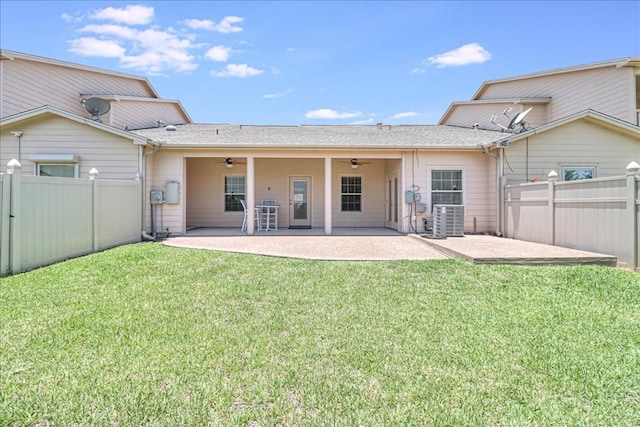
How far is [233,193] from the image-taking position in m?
13.6

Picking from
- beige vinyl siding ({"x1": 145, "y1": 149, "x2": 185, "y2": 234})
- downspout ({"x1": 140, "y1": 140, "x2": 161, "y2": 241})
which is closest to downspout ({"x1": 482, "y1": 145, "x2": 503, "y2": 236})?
beige vinyl siding ({"x1": 145, "y1": 149, "x2": 185, "y2": 234})

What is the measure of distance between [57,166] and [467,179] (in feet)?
38.9

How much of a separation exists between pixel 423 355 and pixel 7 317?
421 cm

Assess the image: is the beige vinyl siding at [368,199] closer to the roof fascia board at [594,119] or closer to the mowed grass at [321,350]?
the roof fascia board at [594,119]

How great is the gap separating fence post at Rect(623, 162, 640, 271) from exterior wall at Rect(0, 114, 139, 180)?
427 inches

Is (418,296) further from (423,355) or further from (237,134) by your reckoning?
(237,134)

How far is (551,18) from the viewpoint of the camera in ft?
37.0

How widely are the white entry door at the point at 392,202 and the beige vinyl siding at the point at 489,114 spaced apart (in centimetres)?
507

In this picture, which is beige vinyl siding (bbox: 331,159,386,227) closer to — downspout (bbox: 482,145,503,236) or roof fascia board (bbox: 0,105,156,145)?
downspout (bbox: 482,145,503,236)

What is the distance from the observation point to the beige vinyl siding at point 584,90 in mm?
11764

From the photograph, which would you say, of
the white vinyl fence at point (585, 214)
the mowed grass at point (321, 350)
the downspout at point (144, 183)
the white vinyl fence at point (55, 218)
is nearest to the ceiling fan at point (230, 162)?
the downspout at point (144, 183)

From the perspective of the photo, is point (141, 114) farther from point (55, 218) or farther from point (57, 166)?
point (55, 218)

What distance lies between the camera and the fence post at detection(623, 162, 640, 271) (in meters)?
5.50

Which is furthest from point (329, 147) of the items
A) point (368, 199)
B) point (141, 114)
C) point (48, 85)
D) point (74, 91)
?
point (48, 85)
